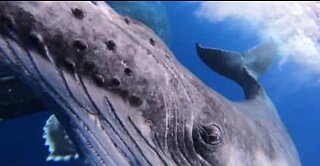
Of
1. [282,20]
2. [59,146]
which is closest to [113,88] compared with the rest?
[59,146]

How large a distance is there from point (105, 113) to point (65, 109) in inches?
10.9

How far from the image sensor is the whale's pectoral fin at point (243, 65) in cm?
638

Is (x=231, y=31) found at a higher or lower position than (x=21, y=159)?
higher

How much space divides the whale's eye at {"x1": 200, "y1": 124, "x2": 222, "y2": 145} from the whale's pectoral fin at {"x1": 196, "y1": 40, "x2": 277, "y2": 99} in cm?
252

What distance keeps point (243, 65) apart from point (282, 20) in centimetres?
468

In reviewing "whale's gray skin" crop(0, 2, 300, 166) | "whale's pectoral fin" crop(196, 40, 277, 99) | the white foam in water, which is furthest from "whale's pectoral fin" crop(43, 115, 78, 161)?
the white foam in water

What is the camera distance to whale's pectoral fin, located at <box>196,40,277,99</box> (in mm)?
6375

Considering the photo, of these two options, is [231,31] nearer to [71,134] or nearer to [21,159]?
[21,159]

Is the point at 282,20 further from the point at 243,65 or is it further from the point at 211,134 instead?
the point at 211,134

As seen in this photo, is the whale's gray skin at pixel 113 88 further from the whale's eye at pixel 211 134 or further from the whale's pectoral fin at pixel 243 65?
the whale's pectoral fin at pixel 243 65

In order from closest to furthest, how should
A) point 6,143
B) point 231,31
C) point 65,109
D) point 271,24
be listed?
point 65,109
point 6,143
point 271,24
point 231,31

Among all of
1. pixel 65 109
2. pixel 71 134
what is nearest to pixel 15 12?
pixel 65 109

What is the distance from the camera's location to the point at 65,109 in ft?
10.1

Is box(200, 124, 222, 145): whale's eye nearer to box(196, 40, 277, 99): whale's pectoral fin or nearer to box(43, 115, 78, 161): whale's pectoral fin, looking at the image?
box(43, 115, 78, 161): whale's pectoral fin
